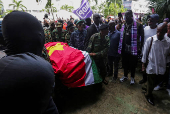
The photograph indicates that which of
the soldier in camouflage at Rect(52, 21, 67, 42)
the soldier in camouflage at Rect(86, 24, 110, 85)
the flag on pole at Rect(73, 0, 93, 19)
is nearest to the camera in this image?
the soldier in camouflage at Rect(86, 24, 110, 85)

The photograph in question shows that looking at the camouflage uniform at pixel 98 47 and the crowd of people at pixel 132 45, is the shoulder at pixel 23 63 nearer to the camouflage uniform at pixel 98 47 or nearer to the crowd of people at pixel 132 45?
the crowd of people at pixel 132 45

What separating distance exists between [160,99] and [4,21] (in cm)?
333

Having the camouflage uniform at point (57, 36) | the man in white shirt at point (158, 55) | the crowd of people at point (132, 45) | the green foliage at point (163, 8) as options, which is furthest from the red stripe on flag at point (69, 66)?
the green foliage at point (163, 8)

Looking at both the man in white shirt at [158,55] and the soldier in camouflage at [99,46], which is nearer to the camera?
the man in white shirt at [158,55]

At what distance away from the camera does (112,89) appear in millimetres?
3195

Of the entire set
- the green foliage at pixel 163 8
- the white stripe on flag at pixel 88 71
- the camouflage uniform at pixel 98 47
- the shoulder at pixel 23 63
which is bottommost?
the white stripe on flag at pixel 88 71

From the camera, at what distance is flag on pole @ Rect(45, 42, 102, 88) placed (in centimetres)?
223

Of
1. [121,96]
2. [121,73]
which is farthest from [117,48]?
[121,96]

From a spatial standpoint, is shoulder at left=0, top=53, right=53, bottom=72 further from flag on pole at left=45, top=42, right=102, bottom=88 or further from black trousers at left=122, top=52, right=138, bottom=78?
black trousers at left=122, top=52, right=138, bottom=78

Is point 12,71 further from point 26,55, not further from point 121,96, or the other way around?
point 121,96

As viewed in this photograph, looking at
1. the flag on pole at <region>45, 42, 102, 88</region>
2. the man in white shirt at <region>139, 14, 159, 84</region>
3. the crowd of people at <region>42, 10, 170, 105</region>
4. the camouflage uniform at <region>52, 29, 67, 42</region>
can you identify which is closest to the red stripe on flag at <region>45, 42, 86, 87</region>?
the flag on pole at <region>45, 42, 102, 88</region>

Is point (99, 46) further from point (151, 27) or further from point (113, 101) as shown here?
point (151, 27)

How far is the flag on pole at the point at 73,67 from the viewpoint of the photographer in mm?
2229

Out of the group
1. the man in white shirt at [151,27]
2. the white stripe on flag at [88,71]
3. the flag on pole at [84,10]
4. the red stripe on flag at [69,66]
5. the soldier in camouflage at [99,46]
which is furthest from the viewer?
the flag on pole at [84,10]
